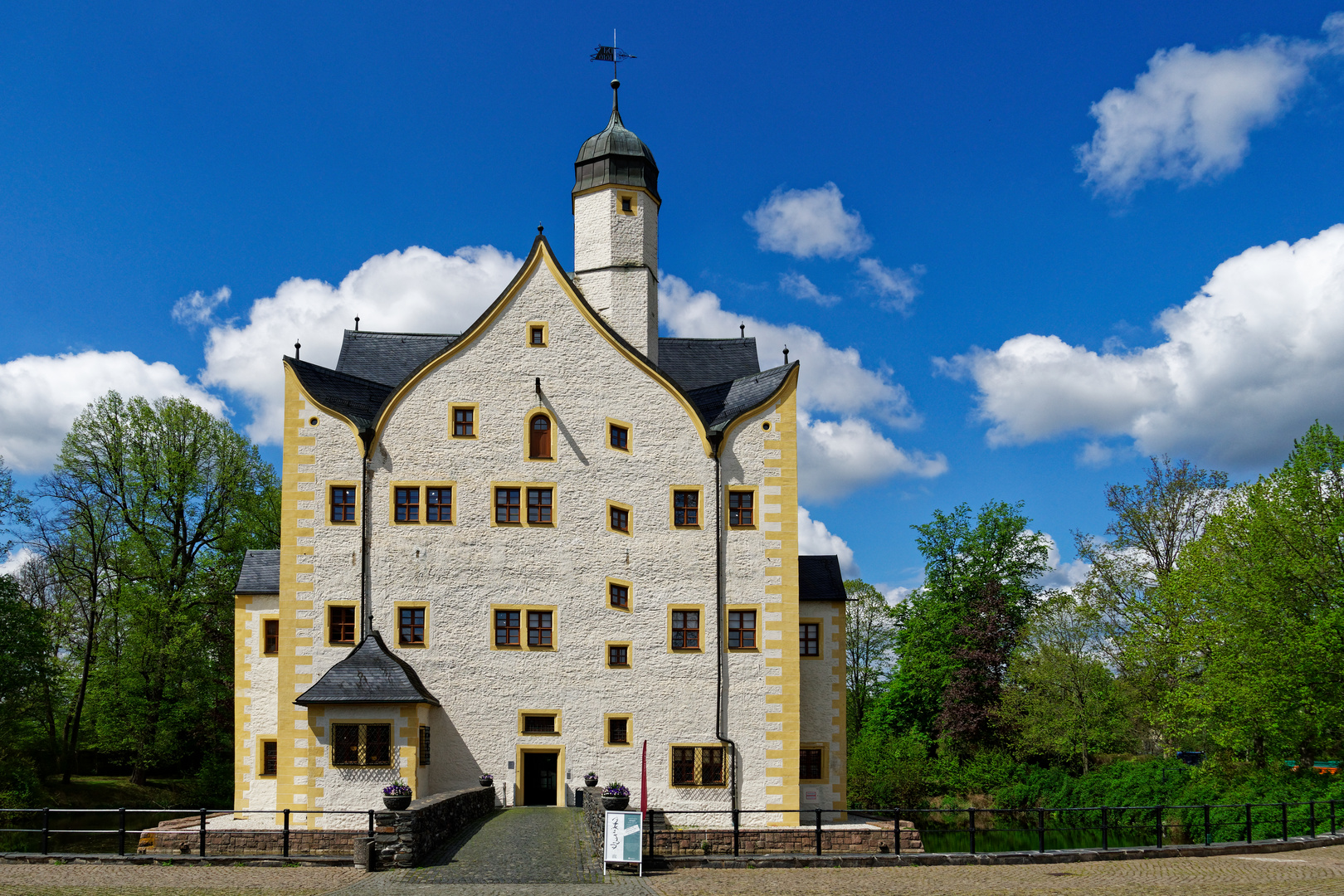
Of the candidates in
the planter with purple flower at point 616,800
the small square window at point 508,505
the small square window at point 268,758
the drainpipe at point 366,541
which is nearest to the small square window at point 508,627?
the small square window at point 508,505

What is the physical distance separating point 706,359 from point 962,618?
17.8 m

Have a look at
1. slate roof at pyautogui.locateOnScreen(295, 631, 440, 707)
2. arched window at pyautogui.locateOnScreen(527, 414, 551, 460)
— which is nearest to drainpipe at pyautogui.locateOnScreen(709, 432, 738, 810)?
arched window at pyautogui.locateOnScreen(527, 414, 551, 460)

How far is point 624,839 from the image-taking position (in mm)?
17297

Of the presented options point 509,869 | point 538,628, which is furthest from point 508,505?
point 509,869

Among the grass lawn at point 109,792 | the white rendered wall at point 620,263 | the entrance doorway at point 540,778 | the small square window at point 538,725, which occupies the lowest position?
the grass lawn at point 109,792

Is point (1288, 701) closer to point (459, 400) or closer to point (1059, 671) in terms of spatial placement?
point (1059, 671)

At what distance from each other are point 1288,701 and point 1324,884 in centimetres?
1246

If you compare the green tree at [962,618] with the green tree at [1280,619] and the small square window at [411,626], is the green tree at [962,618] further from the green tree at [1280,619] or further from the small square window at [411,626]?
the small square window at [411,626]

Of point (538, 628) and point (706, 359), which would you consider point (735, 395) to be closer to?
point (706, 359)

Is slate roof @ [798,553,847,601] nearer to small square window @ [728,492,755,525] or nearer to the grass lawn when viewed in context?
small square window @ [728,492,755,525]

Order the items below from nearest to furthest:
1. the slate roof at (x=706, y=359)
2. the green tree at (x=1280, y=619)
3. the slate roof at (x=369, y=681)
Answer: the slate roof at (x=369, y=681) < the green tree at (x=1280, y=619) < the slate roof at (x=706, y=359)

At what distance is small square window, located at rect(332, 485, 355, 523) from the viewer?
2731 centimetres

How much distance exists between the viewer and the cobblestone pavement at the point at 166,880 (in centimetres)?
1522

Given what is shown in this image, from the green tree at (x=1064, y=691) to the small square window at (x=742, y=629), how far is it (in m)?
17.4
